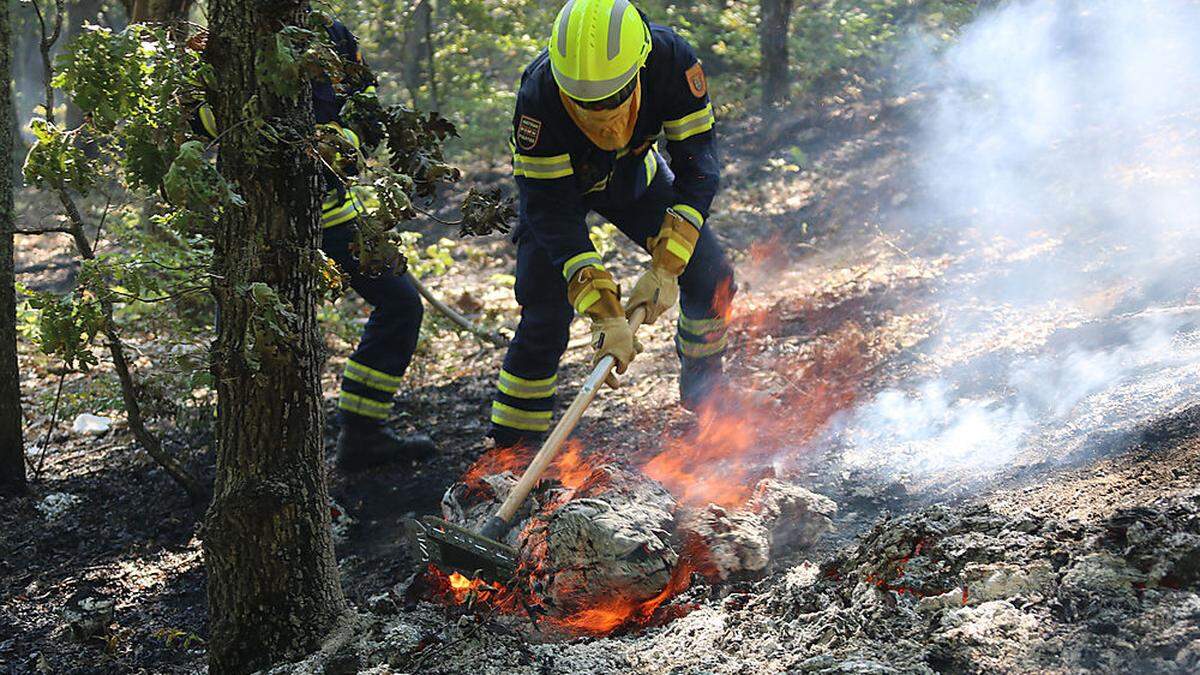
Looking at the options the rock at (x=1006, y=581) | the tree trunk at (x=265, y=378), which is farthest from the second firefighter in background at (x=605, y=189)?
the rock at (x=1006, y=581)

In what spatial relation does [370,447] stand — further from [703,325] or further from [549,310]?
[703,325]

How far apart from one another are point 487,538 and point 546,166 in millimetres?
1623

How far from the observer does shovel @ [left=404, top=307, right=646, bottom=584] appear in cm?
367

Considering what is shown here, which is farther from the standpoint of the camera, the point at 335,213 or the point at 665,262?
the point at 335,213

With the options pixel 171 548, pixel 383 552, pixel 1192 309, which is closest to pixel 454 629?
pixel 383 552

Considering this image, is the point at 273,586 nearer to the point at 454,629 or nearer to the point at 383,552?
the point at 454,629

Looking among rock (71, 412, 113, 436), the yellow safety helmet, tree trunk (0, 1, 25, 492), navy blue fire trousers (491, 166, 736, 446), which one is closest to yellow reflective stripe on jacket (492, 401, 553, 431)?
navy blue fire trousers (491, 166, 736, 446)

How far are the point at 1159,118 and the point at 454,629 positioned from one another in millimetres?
7308

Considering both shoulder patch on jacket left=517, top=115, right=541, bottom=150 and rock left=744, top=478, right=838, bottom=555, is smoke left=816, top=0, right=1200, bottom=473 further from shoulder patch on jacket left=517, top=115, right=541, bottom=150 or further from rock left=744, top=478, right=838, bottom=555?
shoulder patch on jacket left=517, top=115, right=541, bottom=150

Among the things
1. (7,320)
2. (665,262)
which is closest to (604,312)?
(665,262)

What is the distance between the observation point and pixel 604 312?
4.31 meters

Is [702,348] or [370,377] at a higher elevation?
[702,348]

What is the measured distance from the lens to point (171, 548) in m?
4.54

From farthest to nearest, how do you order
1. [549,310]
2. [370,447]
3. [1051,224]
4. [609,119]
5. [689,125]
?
1. [1051,224]
2. [370,447]
3. [549,310]
4. [689,125]
5. [609,119]
